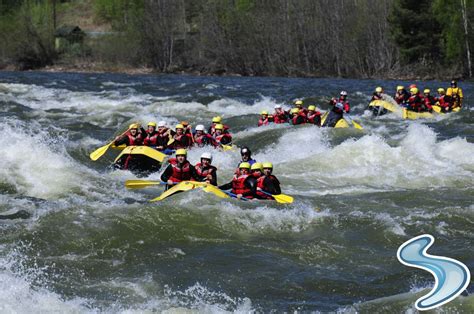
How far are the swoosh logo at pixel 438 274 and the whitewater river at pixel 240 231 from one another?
37 cm

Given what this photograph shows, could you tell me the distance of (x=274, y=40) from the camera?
52500 millimetres

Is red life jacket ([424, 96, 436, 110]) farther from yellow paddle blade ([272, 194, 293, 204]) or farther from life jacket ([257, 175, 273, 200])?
yellow paddle blade ([272, 194, 293, 204])

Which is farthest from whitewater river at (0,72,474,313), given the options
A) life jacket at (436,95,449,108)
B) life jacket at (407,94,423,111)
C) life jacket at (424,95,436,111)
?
life jacket at (436,95,449,108)

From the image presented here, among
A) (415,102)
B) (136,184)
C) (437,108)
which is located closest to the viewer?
(136,184)

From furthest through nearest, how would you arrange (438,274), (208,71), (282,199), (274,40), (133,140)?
(208,71)
(274,40)
(133,140)
(282,199)
(438,274)

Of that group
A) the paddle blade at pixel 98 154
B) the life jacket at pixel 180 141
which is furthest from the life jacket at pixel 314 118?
the paddle blade at pixel 98 154

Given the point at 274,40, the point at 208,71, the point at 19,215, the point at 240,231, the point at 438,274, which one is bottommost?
the point at 240,231

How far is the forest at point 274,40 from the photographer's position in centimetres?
4575

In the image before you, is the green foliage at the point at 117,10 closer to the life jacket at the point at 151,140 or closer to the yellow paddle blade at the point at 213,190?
the life jacket at the point at 151,140

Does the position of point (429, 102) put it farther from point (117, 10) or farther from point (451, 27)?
point (117, 10)

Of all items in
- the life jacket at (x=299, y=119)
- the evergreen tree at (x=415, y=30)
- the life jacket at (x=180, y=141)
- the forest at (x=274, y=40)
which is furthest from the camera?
the forest at (x=274, y=40)

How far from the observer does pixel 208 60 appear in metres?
55.3

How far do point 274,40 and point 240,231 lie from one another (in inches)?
1720

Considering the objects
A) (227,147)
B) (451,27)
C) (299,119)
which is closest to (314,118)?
(299,119)
